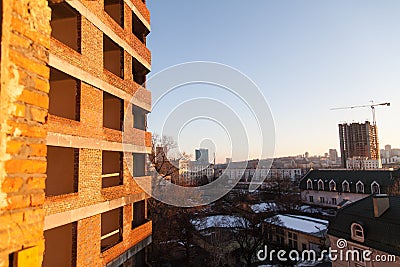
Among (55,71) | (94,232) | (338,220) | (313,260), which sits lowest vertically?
(313,260)

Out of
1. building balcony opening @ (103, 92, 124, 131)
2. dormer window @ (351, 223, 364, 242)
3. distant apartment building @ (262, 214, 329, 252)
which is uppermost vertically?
building balcony opening @ (103, 92, 124, 131)

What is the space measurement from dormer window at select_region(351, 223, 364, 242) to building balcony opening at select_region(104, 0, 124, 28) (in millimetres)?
15200

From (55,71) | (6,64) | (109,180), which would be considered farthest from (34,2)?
(109,180)

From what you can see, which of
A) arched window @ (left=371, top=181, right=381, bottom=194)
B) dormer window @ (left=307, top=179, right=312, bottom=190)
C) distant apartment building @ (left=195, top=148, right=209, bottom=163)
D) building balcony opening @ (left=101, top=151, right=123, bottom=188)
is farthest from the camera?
dormer window @ (left=307, top=179, right=312, bottom=190)

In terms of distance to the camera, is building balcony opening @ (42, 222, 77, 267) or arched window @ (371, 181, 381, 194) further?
arched window @ (371, 181, 381, 194)

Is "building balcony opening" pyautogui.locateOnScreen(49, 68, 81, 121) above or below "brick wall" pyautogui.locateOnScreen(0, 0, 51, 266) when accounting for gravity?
above

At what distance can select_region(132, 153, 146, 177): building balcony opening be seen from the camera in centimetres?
1277

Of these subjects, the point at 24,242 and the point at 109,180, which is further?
the point at 109,180

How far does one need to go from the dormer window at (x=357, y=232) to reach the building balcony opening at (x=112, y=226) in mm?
12086

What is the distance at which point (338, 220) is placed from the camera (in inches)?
621

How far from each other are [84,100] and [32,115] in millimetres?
6566

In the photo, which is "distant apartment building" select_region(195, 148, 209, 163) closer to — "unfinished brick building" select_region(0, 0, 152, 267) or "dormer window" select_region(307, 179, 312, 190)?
"unfinished brick building" select_region(0, 0, 152, 267)

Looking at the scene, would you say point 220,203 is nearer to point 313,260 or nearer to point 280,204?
point 280,204

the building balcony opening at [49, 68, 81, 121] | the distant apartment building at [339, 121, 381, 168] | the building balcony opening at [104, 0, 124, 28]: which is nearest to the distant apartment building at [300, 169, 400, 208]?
the distant apartment building at [339, 121, 381, 168]
